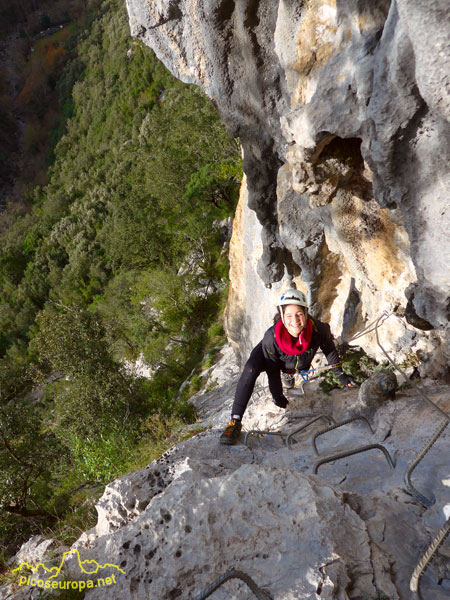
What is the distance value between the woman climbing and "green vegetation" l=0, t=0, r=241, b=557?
3.33 metres

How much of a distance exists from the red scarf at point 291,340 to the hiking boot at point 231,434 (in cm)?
111

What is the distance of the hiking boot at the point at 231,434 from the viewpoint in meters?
4.56

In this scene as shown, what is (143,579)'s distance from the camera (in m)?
2.52

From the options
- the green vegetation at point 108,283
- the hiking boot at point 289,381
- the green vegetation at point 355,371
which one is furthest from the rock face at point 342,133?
the green vegetation at point 108,283

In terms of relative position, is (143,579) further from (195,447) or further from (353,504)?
(195,447)

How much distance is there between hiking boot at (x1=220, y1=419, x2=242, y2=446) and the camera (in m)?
4.56

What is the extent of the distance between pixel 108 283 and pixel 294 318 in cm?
2832

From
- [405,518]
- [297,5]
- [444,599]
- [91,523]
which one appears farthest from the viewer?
[91,523]

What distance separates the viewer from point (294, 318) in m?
4.43

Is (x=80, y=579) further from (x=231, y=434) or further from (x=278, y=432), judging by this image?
(x=278, y=432)

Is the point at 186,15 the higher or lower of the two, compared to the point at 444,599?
higher

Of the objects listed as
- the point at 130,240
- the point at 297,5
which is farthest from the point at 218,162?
the point at 297,5

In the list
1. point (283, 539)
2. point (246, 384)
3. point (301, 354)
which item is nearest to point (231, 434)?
point (246, 384)

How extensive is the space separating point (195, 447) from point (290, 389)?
2.37m
